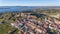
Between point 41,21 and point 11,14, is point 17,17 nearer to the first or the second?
point 11,14

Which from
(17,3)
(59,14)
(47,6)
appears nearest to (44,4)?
(47,6)

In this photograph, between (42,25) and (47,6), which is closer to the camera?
(42,25)

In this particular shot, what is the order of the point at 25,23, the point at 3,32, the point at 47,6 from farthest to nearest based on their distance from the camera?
the point at 47,6
the point at 25,23
the point at 3,32

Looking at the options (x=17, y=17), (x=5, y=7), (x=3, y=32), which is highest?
(x=5, y=7)

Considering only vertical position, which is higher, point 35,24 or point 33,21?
point 33,21
